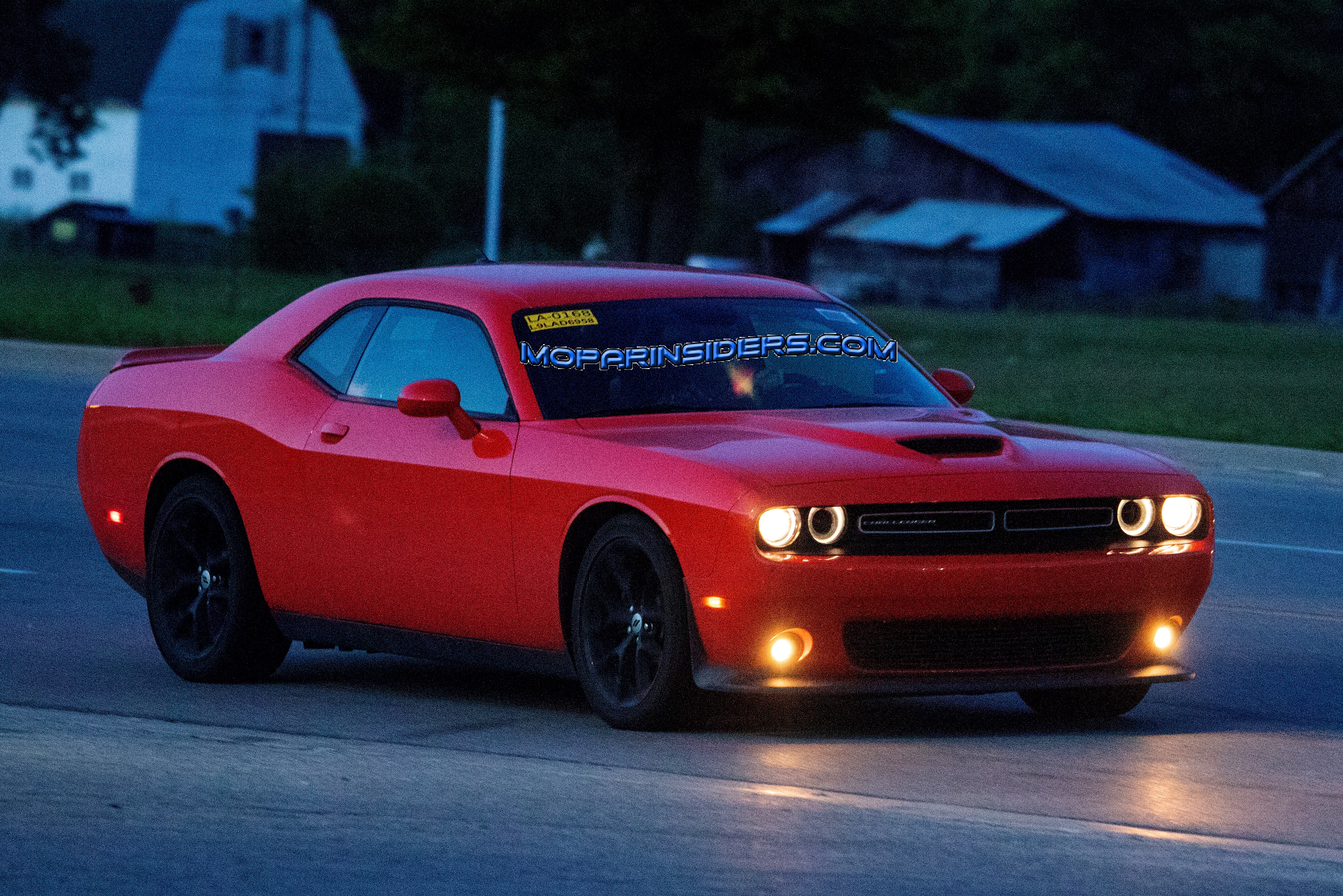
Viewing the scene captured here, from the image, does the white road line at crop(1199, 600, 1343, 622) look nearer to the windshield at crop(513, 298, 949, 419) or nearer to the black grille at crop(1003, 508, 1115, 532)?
the windshield at crop(513, 298, 949, 419)

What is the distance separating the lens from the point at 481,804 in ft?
21.2

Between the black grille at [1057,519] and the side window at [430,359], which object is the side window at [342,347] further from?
the black grille at [1057,519]

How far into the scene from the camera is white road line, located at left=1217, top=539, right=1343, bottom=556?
46.1 feet

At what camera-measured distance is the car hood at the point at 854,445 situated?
7277 millimetres

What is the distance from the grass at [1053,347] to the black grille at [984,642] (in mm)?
13509

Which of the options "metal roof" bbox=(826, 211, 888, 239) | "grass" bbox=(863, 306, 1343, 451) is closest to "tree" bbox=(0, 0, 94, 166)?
"metal roof" bbox=(826, 211, 888, 239)

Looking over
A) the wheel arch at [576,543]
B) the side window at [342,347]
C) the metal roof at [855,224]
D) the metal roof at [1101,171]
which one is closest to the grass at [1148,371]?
the side window at [342,347]

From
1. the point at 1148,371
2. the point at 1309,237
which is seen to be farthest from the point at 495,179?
the point at 1309,237

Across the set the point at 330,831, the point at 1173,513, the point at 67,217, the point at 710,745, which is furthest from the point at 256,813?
the point at 67,217

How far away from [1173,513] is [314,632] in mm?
2843

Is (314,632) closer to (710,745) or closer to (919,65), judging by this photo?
(710,745)

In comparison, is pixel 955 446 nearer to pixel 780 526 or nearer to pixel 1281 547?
pixel 780 526

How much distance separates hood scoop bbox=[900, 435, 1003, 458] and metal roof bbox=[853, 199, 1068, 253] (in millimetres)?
66386

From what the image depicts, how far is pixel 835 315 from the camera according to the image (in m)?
8.81
